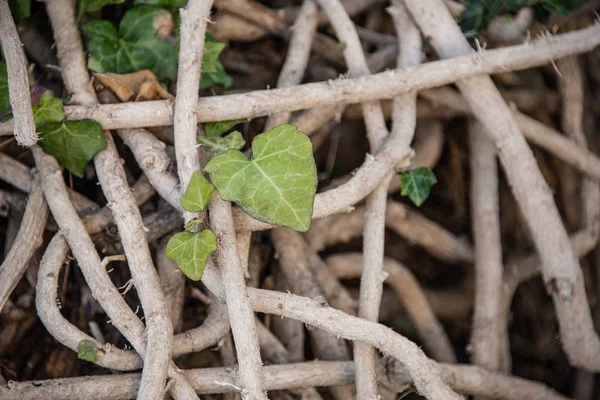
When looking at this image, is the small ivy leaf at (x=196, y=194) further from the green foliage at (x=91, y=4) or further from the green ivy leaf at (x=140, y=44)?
the green foliage at (x=91, y=4)

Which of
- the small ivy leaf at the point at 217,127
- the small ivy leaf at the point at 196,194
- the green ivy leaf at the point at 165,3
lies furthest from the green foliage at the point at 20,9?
the small ivy leaf at the point at 196,194

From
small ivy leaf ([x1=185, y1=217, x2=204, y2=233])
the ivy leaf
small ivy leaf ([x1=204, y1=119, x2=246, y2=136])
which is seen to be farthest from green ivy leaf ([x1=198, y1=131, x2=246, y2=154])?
the ivy leaf

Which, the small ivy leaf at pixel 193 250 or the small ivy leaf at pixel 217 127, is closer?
the small ivy leaf at pixel 193 250

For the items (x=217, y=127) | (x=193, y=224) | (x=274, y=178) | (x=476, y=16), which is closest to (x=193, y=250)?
(x=193, y=224)

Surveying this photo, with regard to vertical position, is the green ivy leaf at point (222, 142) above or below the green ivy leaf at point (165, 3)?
below

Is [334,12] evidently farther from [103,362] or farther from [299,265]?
[103,362]

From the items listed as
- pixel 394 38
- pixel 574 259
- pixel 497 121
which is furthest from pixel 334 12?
pixel 574 259

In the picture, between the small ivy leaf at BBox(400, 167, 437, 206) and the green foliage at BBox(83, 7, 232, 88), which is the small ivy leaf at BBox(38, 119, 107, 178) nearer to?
the green foliage at BBox(83, 7, 232, 88)
